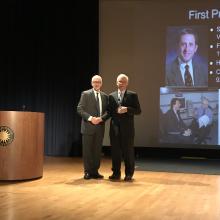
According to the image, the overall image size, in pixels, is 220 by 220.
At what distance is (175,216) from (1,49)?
6286 mm

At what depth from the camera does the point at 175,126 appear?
7.37 metres

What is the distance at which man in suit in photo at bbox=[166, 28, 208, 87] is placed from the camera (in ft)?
23.6

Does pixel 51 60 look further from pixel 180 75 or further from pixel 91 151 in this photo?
pixel 91 151

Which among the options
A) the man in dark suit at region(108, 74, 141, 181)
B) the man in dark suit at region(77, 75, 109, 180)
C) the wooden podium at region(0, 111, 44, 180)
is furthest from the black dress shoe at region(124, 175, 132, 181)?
the wooden podium at region(0, 111, 44, 180)

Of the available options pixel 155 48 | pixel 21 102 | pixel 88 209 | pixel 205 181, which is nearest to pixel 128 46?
pixel 155 48

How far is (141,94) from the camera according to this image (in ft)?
25.2

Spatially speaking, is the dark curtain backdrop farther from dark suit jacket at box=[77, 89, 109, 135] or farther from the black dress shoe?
the black dress shoe

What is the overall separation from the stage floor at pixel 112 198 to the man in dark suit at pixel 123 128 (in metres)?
0.22

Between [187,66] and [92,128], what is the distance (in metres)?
2.86

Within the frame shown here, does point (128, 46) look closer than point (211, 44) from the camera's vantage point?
No

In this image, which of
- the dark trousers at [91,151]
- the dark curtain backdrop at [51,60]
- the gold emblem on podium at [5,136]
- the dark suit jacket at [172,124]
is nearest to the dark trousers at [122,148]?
the dark trousers at [91,151]

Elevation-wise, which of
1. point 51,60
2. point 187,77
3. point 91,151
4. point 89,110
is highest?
point 51,60

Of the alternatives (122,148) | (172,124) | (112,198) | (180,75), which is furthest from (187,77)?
(112,198)

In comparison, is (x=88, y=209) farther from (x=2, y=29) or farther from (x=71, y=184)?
(x=2, y=29)
